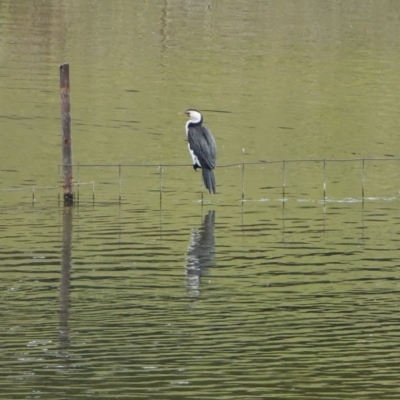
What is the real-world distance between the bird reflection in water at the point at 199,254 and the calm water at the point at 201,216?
62mm

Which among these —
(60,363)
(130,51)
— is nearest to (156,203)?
(60,363)

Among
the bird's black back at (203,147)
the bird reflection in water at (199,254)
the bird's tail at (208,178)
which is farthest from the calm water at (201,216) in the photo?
the bird's black back at (203,147)

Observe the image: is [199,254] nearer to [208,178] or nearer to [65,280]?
[65,280]

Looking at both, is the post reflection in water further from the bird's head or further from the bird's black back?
the bird's head

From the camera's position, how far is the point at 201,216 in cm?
3359

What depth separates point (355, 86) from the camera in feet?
195

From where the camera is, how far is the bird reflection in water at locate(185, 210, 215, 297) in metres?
25.2

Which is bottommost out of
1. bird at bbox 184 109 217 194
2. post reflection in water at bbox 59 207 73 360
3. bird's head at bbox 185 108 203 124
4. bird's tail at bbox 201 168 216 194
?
post reflection in water at bbox 59 207 73 360

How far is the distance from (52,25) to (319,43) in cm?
1371

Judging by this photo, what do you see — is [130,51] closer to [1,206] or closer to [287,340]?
[1,206]

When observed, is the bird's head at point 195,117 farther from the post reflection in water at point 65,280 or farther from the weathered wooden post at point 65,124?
the post reflection in water at point 65,280

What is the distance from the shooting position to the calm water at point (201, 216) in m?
19.3

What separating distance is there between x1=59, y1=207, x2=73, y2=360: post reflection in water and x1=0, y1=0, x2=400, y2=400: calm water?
0.07 metres

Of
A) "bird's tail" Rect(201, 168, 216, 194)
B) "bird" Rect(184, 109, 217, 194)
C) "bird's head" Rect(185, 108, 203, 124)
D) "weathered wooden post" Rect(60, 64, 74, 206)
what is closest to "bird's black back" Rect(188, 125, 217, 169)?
"bird" Rect(184, 109, 217, 194)
